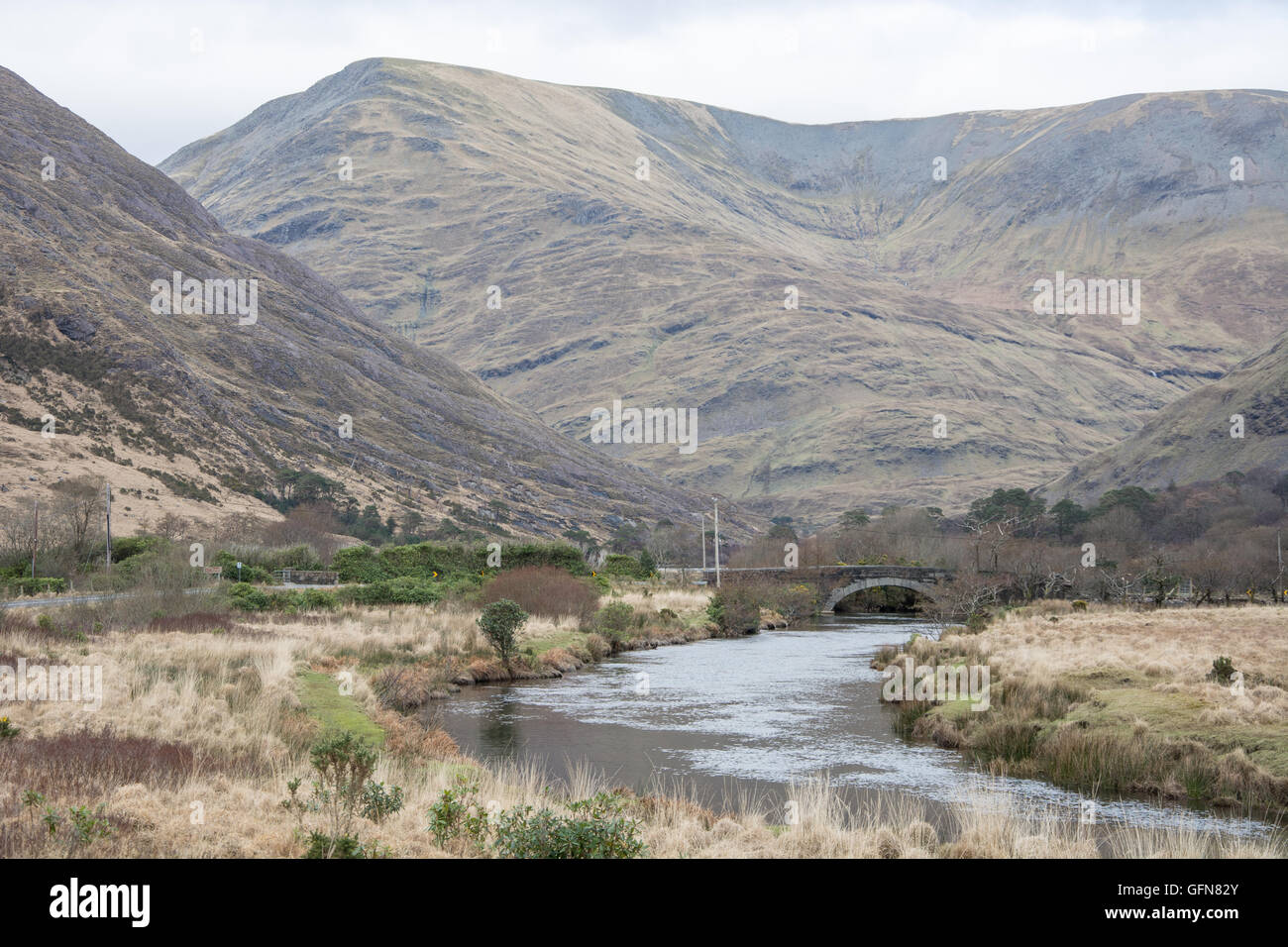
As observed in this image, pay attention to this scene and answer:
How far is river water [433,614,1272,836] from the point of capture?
78.3ft

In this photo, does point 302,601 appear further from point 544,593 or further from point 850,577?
point 850,577

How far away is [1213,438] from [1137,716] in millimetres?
160225

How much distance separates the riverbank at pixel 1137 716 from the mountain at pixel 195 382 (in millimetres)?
71814

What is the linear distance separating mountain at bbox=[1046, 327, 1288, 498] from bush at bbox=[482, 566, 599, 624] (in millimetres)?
123203

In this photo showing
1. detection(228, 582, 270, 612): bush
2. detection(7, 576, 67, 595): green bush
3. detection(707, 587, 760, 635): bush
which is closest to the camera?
detection(228, 582, 270, 612): bush

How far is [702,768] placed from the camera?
27.8 meters

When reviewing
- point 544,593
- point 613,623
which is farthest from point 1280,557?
point 544,593

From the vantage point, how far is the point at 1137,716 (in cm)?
2759

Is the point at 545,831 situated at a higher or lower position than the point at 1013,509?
lower

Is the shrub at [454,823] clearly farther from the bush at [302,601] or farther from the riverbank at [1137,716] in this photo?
the bush at [302,601]

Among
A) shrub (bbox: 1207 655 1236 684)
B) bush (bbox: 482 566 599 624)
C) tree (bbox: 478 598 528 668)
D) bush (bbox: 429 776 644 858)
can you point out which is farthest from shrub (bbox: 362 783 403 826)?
bush (bbox: 482 566 599 624)

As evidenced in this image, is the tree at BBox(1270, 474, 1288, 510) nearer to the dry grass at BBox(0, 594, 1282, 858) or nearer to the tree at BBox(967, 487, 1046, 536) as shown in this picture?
the tree at BBox(967, 487, 1046, 536)
